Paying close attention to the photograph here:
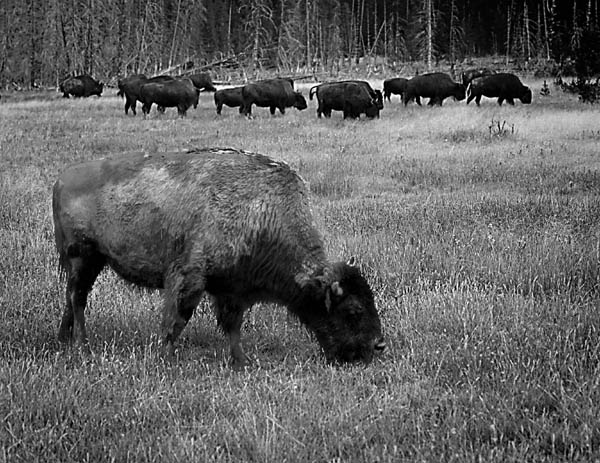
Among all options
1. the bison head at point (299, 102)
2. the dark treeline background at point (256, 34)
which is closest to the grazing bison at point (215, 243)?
the bison head at point (299, 102)

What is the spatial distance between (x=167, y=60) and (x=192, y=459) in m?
74.1

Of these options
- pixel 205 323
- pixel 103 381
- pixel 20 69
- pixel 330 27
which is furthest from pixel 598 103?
pixel 330 27

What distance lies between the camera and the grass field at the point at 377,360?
3.93 m

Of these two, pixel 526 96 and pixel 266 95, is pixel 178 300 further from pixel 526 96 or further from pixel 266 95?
pixel 526 96

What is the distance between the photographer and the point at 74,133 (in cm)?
2112

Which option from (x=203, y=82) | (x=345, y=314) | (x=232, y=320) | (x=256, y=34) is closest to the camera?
(x=345, y=314)

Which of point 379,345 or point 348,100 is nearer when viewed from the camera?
point 379,345

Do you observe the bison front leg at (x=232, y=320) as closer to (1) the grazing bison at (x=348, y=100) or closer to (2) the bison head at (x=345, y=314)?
(2) the bison head at (x=345, y=314)

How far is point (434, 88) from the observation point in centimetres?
3484

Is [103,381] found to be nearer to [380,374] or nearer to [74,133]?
[380,374]

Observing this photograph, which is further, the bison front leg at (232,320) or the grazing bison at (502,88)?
the grazing bison at (502,88)

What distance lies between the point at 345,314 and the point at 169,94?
2714 centimetres

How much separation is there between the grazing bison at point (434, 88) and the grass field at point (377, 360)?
23.3m

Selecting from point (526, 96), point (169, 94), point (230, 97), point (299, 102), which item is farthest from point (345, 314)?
point (230, 97)
